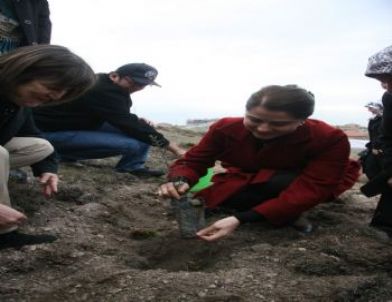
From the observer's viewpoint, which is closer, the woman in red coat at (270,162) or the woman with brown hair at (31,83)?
the woman with brown hair at (31,83)

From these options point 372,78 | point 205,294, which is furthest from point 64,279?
point 372,78

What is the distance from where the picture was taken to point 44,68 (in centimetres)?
203

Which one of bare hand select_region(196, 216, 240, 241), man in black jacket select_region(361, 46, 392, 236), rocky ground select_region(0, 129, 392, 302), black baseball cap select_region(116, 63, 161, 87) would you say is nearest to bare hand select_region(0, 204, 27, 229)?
rocky ground select_region(0, 129, 392, 302)

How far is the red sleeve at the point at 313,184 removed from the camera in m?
2.54

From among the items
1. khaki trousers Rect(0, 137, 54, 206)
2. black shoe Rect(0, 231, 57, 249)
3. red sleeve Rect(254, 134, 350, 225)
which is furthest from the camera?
khaki trousers Rect(0, 137, 54, 206)

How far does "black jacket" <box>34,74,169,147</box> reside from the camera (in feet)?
12.7

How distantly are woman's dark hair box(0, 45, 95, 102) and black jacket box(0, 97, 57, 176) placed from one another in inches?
7.4

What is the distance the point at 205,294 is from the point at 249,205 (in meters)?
1.11

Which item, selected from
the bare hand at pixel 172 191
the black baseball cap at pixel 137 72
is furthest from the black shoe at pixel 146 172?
the bare hand at pixel 172 191

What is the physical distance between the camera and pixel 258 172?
9.49 ft

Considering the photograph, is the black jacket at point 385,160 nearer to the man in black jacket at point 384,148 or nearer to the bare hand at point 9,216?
the man in black jacket at point 384,148

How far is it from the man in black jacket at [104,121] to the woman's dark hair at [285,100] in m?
1.58

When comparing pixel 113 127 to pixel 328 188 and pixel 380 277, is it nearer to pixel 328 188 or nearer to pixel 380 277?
pixel 328 188

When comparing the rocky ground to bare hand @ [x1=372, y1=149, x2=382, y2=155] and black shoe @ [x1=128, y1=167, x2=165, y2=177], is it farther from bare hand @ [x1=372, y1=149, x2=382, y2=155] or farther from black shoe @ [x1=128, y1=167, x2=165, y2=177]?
black shoe @ [x1=128, y1=167, x2=165, y2=177]
